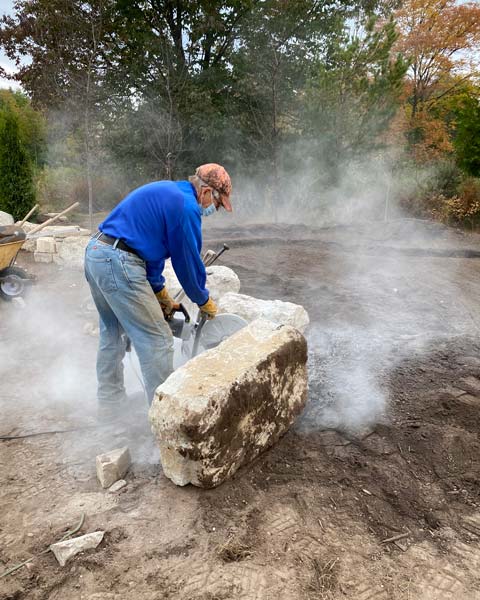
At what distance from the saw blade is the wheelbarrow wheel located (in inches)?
140

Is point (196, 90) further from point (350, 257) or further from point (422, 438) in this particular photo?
point (422, 438)

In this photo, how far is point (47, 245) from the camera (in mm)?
7508

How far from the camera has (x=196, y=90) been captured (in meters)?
13.1

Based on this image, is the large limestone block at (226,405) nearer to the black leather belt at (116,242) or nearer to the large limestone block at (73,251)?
the black leather belt at (116,242)

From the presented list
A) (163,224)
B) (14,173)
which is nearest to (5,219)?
(14,173)

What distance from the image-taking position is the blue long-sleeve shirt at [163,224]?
249 cm

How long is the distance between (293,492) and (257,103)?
13.1 metres

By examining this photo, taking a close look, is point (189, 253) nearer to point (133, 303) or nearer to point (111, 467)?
point (133, 303)

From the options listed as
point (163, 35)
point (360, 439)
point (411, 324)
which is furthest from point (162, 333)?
point (163, 35)

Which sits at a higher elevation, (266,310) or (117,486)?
(266,310)

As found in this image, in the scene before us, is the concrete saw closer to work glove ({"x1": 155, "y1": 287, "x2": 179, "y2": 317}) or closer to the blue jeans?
work glove ({"x1": 155, "y1": 287, "x2": 179, "y2": 317})

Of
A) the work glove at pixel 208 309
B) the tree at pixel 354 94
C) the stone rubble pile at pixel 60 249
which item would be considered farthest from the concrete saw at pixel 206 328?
the tree at pixel 354 94

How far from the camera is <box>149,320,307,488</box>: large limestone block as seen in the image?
7.04ft

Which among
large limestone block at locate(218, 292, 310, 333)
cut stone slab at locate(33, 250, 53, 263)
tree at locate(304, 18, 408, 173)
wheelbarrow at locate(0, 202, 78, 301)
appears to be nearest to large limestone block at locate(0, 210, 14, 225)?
cut stone slab at locate(33, 250, 53, 263)
